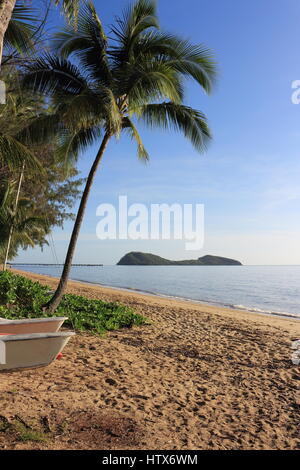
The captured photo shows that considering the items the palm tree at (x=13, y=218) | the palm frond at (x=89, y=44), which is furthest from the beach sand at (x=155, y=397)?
the palm tree at (x=13, y=218)

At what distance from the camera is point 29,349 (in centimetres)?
480

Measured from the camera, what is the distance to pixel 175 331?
373 inches

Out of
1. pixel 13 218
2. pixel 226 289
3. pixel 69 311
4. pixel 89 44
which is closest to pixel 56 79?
pixel 89 44

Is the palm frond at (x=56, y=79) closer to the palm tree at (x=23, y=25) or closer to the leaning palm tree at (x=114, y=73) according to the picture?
the leaning palm tree at (x=114, y=73)

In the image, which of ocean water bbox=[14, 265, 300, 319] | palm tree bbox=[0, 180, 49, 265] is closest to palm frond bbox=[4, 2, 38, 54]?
palm tree bbox=[0, 180, 49, 265]

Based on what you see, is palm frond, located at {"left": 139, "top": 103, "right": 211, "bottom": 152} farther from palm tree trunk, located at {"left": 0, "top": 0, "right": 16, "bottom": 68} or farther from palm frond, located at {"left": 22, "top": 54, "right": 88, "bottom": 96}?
palm tree trunk, located at {"left": 0, "top": 0, "right": 16, "bottom": 68}

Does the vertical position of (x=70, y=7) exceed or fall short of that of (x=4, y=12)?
it exceeds it

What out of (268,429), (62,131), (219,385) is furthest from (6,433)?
(62,131)

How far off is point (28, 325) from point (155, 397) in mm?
2595

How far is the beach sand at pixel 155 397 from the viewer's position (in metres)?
3.58

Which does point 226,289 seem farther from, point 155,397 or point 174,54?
point 155,397

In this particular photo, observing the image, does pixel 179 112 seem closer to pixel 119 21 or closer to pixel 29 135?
pixel 119 21

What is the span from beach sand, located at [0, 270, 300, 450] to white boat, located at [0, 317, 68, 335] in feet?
2.18
